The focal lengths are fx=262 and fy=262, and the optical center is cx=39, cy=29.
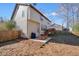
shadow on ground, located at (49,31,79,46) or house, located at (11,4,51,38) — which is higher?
house, located at (11,4,51,38)

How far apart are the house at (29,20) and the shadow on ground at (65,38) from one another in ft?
0.74

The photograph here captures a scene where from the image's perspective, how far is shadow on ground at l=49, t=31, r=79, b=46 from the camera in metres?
4.05

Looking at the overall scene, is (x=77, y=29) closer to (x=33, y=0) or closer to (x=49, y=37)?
(x=49, y=37)

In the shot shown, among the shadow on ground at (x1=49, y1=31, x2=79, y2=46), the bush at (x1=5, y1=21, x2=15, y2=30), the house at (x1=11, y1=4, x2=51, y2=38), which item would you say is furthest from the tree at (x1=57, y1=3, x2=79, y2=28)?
the bush at (x1=5, y1=21, x2=15, y2=30)

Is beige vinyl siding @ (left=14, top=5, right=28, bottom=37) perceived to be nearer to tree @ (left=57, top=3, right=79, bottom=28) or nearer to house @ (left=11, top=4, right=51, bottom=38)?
house @ (left=11, top=4, right=51, bottom=38)

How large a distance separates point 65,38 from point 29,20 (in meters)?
0.63

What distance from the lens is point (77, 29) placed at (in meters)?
4.04

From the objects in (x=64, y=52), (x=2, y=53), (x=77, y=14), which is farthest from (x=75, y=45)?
(x=2, y=53)

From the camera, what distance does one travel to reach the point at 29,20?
13.3ft

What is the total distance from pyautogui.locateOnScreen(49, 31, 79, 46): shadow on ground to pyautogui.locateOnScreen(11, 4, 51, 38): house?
226 mm

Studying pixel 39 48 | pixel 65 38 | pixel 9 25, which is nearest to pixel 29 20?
pixel 9 25

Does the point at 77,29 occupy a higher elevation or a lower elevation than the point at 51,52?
higher

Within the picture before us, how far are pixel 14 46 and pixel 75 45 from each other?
935 mm

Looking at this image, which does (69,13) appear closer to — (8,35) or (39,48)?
(39,48)
